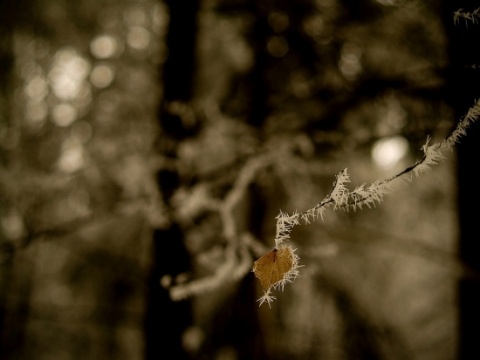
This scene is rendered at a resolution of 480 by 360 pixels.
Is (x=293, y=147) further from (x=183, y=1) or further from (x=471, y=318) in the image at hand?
(x=471, y=318)

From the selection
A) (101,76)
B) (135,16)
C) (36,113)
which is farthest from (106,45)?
(36,113)

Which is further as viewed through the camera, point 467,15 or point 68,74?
point 68,74

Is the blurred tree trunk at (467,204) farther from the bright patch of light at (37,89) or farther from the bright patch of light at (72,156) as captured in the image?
the bright patch of light at (37,89)

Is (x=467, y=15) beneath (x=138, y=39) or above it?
beneath

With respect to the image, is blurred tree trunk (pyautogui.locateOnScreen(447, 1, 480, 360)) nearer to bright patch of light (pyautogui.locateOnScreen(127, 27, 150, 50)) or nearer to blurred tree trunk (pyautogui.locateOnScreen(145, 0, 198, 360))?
blurred tree trunk (pyautogui.locateOnScreen(145, 0, 198, 360))

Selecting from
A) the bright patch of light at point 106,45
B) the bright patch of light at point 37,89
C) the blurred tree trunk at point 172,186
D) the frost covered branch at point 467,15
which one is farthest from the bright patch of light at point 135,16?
the frost covered branch at point 467,15

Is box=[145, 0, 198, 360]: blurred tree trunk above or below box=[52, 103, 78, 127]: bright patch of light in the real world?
below

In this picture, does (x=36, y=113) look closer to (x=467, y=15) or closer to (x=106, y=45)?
(x=106, y=45)

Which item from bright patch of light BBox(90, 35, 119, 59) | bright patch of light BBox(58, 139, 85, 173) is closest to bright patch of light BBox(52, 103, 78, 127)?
bright patch of light BBox(58, 139, 85, 173)
